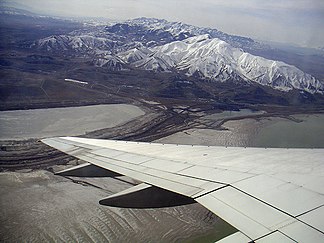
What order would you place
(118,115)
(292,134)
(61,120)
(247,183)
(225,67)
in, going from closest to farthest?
(247,183) < (61,120) < (292,134) < (118,115) < (225,67)

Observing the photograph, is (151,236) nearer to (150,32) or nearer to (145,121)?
(145,121)

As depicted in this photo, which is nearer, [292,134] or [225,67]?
[292,134]

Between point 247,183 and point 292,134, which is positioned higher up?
point 247,183

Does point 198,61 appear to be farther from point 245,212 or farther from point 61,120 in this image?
point 245,212

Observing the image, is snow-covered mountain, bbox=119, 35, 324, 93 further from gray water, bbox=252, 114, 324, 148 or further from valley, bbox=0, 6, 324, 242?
gray water, bbox=252, 114, 324, 148

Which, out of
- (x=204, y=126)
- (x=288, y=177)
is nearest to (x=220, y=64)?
(x=204, y=126)

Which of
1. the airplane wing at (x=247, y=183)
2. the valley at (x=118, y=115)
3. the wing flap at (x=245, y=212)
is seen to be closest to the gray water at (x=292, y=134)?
the valley at (x=118, y=115)

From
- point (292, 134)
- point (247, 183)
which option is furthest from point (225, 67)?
point (247, 183)
